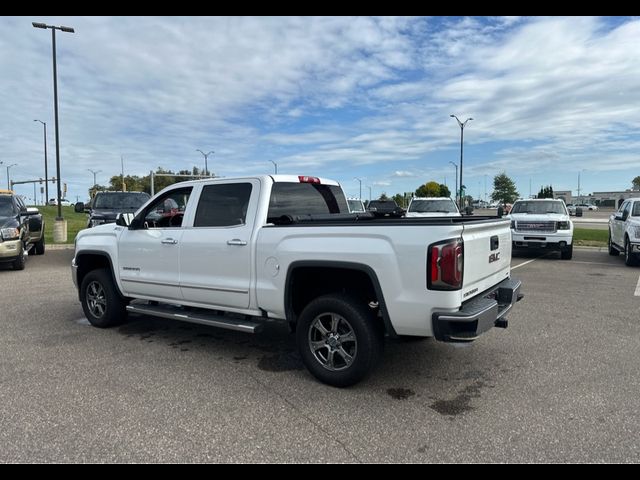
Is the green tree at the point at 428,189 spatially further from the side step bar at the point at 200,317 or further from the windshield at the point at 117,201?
the side step bar at the point at 200,317

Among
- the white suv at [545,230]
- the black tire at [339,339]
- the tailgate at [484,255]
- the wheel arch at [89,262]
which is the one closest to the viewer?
the tailgate at [484,255]

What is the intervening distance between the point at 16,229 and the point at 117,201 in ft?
11.2

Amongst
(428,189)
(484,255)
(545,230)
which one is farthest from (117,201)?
(428,189)

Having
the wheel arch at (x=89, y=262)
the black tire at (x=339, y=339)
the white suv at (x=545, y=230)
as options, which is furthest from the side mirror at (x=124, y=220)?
the white suv at (x=545, y=230)

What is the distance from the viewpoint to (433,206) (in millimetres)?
15914

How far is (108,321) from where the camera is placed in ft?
19.8

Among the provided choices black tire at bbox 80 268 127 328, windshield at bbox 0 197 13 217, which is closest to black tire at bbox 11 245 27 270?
windshield at bbox 0 197 13 217

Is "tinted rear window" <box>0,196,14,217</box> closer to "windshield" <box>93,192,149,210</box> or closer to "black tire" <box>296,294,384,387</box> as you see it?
"windshield" <box>93,192,149,210</box>

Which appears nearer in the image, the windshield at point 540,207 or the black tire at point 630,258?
the black tire at point 630,258

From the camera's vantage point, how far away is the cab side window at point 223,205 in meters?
4.84

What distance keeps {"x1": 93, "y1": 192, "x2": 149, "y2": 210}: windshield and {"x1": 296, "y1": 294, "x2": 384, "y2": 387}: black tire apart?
11.2 meters

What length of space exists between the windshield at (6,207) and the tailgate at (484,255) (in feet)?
37.8

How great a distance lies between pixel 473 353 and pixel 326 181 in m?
2.54
